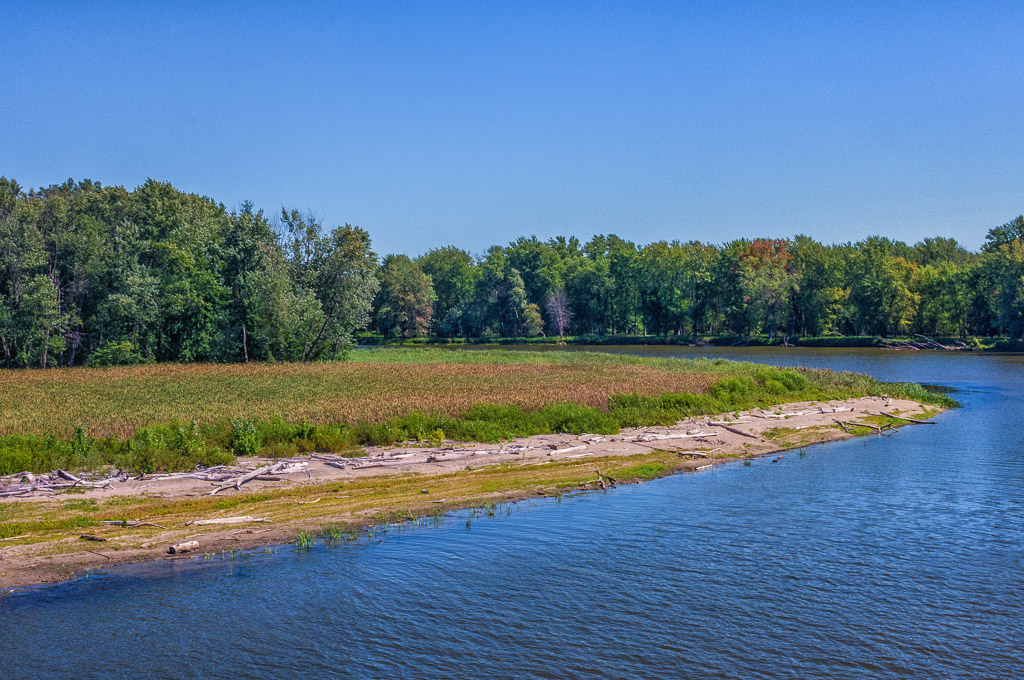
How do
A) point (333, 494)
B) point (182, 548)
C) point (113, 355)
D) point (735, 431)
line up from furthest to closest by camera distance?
point (113, 355) → point (735, 431) → point (333, 494) → point (182, 548)

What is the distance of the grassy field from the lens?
2252 cm

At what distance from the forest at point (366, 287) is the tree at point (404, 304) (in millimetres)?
376

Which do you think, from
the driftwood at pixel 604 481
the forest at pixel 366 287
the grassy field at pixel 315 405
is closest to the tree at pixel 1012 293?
the forest at pixel 366 287

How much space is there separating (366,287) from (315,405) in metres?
38.4

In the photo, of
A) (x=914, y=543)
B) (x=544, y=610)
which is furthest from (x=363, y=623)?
(x=914, y=543)

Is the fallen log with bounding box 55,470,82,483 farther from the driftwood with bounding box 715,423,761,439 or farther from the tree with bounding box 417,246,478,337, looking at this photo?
the tree with bounding box 417,246,478,337

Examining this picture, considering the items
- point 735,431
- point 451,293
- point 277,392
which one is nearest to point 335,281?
point 277,392

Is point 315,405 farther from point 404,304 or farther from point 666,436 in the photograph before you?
point 404,304

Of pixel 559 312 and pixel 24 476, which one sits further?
pixel 559 312

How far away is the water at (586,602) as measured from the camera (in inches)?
465

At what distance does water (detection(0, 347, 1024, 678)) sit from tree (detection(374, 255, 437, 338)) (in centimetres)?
14145

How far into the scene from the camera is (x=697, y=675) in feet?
37.7

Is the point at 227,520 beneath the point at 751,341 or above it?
beneath

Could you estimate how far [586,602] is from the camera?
14133 millimetres
